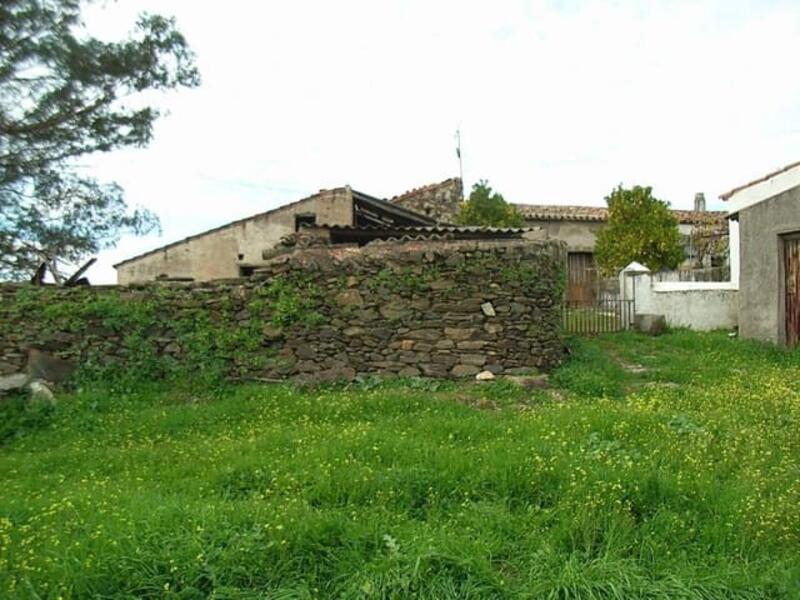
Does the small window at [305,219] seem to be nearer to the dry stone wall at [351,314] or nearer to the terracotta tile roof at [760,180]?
the dry stone wall at [351,314]

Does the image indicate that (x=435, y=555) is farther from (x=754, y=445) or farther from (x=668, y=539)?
(x=754, y=445)

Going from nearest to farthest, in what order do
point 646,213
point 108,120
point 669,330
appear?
point 108,120, point 669,330, point 646,213

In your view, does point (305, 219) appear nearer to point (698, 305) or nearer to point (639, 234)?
point (698, 305)

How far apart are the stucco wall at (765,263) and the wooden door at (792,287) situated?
0.08 metres

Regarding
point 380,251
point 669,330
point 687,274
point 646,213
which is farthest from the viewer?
point 687,274

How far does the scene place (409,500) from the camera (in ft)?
13.1

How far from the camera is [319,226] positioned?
10.0 metres

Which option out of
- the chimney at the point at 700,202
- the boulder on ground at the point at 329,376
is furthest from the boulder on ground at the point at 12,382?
the chimney at the point at 700,202

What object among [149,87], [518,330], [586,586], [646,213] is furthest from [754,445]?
[646,213]

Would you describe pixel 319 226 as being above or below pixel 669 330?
above

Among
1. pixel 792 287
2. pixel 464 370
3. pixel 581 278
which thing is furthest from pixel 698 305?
pixel 581 278

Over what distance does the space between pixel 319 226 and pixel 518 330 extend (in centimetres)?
398

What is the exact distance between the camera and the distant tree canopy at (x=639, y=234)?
1800 centimetres

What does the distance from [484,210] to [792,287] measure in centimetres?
890
